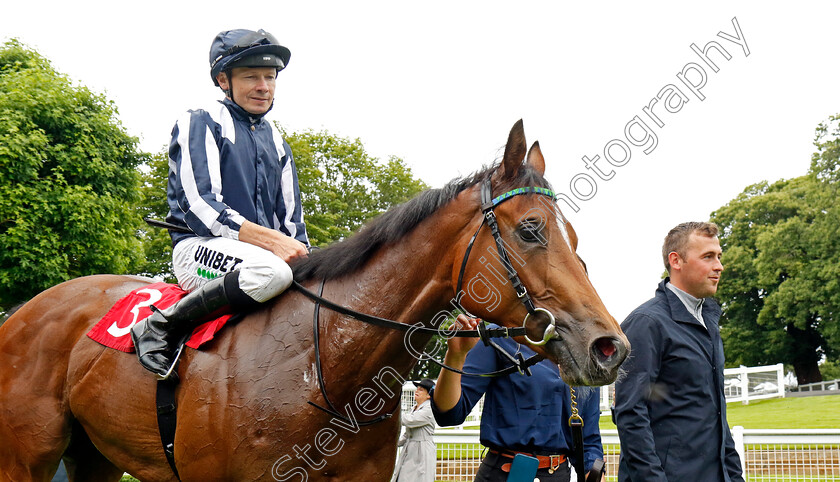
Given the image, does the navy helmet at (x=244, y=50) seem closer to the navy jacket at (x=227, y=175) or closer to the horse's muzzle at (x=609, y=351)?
the navy jacket at (x=227, y=175)

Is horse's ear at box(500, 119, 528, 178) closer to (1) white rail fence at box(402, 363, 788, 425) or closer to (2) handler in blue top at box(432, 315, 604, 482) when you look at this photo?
(2) handler in blue top at box(432, 315, 604, 482)

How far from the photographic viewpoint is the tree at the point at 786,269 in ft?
110

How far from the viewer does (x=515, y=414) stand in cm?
378

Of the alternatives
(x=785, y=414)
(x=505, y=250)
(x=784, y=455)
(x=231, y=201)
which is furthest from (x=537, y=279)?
(x=785, y=414)

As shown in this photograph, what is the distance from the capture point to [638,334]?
375cm

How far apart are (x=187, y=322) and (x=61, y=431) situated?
1.25m

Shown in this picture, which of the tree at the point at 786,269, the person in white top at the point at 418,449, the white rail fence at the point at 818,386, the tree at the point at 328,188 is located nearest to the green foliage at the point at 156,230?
the tree at the point at 328,188

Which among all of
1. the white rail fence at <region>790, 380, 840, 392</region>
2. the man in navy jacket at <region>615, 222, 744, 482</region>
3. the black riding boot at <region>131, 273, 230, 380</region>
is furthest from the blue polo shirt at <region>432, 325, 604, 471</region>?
the white rail fence at <region>790, 380, 840, 392</region>

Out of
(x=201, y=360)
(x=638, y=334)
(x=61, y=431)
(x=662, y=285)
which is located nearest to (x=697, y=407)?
(x=638, y=334)

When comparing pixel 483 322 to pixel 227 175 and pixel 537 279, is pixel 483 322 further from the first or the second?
pixel 227 175

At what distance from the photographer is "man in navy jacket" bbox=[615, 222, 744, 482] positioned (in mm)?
3523

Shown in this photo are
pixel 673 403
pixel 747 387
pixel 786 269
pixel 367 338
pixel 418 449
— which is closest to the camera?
→ pixel 367 338

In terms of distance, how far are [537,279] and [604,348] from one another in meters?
0.36

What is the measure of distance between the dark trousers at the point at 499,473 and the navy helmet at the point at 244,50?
8.26ft
